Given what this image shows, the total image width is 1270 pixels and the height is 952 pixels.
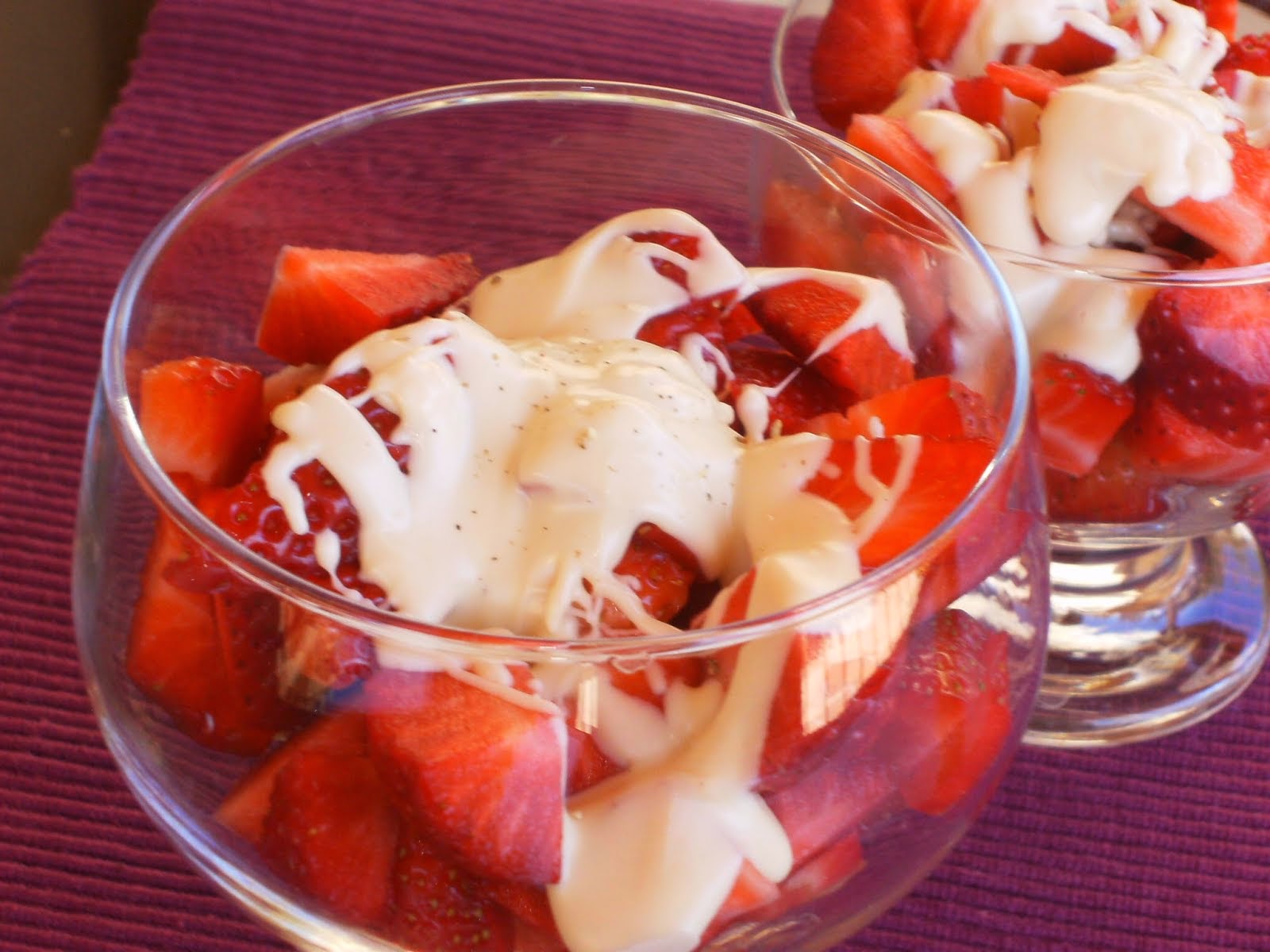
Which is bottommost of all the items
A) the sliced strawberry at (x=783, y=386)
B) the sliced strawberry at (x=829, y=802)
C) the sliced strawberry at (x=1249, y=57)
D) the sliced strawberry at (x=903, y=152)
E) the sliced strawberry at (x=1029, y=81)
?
the sliced strawberry at (x=829, y=802)

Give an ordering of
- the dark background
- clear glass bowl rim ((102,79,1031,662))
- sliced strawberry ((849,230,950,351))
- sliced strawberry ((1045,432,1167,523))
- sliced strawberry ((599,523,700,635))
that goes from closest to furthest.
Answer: clear glass bowl rim ((102,79,1031,662)) < sliced strawberry ((599,523,700,635)) < sliced strawberry ((849,230,950,351)) < sliced strawberry ((1045,432,1167,523)) < the dark background

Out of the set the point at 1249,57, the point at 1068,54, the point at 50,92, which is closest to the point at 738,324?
the point at 1068,54

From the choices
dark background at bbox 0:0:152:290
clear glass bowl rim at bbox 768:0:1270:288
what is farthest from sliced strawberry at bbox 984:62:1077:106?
dark background at bbox 0:0:152:290

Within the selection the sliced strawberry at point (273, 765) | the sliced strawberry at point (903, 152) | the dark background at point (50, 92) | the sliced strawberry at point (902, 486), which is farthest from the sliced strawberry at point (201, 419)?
the dark background at point (50, 92)

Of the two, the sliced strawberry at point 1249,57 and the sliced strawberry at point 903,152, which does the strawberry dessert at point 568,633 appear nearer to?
the sliced strawberry at point 903,152

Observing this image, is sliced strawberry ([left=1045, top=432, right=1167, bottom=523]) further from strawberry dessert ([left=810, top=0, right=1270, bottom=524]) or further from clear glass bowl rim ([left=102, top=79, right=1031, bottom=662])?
clear glass bowl rim ([left=102, top=79, right=1031, bottom=662])
